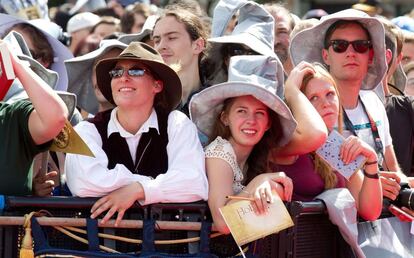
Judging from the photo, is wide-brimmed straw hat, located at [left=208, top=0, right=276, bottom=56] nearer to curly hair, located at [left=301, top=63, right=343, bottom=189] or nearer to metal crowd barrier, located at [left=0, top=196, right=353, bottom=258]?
curly hair, located at [left=301, top=63, right=343, bottom=189]

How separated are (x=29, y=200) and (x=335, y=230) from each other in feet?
5.22

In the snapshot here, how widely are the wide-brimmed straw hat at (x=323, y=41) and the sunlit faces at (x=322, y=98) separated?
931mm

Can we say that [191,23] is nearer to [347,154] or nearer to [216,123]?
[216,123]

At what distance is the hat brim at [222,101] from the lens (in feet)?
17.7

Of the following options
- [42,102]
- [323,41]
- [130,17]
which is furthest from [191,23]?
[130,17]

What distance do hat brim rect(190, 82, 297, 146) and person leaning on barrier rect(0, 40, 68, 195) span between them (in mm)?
747

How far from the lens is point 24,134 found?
5.27m

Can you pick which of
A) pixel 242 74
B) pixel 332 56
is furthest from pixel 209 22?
pixel 242 74

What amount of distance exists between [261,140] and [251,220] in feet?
2.49

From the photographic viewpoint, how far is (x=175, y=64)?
6922 millimetres

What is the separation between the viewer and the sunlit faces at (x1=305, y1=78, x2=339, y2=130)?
6016 millimetres

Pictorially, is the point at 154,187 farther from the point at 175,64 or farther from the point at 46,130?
the point at 175,64

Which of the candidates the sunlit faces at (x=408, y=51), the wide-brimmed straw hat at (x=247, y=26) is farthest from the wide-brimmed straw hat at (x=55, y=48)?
the sunlit faces at (x=408, y=51)

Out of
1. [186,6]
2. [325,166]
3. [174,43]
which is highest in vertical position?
[186,6]
